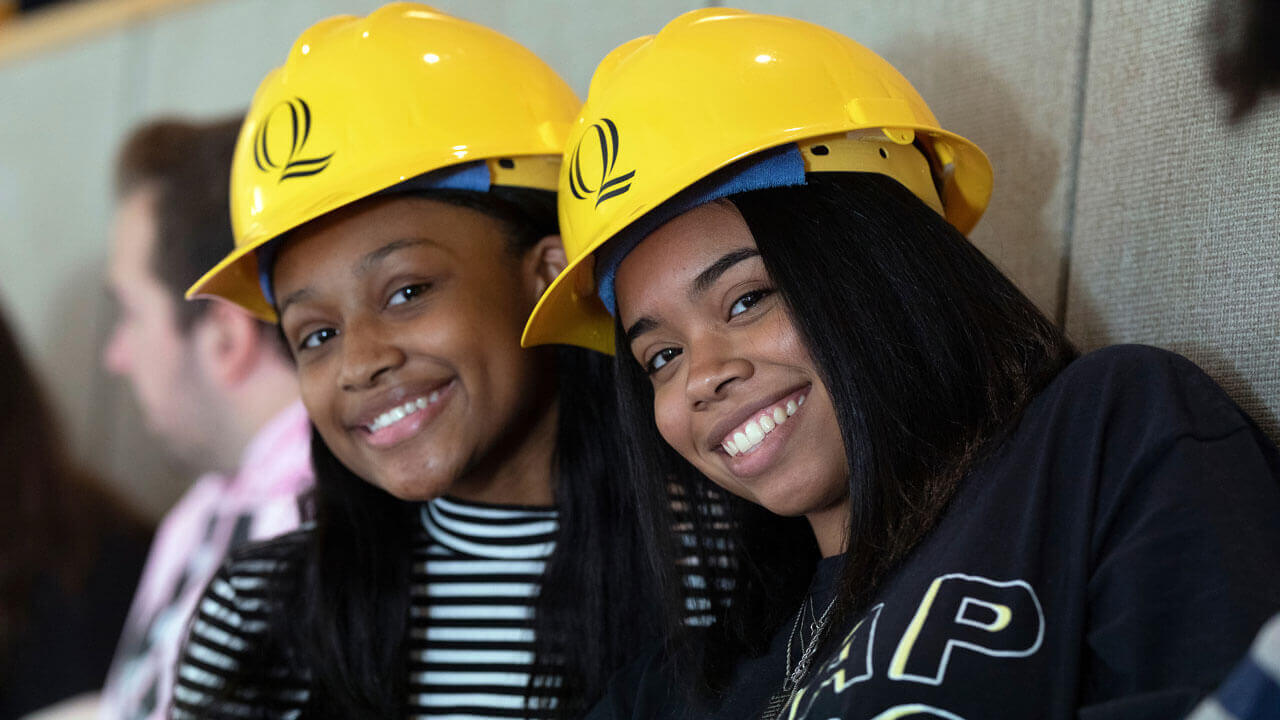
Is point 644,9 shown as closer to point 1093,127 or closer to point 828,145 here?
point 1093,127

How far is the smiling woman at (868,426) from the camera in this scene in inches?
32.7

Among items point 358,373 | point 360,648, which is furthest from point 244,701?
point 358,373

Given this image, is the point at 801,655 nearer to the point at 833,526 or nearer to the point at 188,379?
the point at 833,526

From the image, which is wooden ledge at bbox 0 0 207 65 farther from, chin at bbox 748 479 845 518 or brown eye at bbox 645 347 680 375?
chin at bbox 748 479 845 518

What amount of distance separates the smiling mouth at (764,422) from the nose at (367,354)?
482 mm

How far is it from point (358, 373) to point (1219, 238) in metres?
0.96

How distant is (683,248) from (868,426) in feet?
0.80

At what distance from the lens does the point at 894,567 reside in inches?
39.1

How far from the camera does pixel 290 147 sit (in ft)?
4.75

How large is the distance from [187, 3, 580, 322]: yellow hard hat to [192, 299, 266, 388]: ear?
3.35ft


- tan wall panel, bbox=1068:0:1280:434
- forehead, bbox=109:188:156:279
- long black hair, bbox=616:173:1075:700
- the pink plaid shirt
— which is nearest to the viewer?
long black hair, bbox=616:173:1075:700

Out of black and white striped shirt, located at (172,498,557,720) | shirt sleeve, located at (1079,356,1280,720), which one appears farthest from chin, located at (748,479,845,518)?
black and white striped shirt, located at (172,498,557,720)

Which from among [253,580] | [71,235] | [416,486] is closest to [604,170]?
[416,486]

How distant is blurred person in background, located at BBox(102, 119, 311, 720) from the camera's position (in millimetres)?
2348
